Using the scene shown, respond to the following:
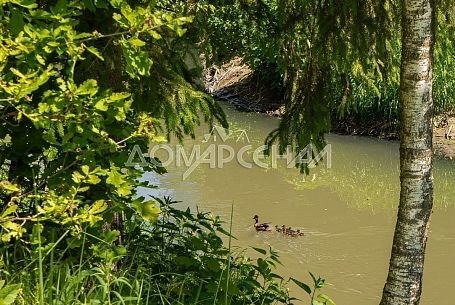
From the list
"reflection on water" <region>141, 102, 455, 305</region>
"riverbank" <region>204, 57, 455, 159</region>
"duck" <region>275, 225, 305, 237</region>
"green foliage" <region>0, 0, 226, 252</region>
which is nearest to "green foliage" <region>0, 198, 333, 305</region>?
"green foliage" <region>0, 0, 226, 252</region>

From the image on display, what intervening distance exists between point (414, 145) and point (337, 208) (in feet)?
29.1

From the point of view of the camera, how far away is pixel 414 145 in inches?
133

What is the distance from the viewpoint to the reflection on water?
30.9 feet

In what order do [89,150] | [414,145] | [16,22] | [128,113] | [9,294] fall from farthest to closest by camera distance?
[128,113], [414,145], [89,150], [16,22], [9,294]

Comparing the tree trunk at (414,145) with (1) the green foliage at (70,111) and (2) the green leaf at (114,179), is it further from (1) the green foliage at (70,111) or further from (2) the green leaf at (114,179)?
(2) the green leaf at (114,179)

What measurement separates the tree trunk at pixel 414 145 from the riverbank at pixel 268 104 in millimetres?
10175

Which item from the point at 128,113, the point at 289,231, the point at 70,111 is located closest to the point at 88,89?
the point at 70,111

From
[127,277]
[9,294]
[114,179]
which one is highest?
[114,179]

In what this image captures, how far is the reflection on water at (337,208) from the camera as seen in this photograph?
9.41 meters

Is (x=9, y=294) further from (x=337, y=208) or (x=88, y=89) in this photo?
(x=337, y=208)

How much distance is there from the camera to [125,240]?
3979 millimetres

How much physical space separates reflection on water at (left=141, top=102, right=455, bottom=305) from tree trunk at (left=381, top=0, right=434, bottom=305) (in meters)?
5.20

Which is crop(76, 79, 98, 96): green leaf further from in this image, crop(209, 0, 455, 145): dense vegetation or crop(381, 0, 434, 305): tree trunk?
crop(209, 0, 455, 145): dense vegetation

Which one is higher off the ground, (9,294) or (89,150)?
(89,150)
